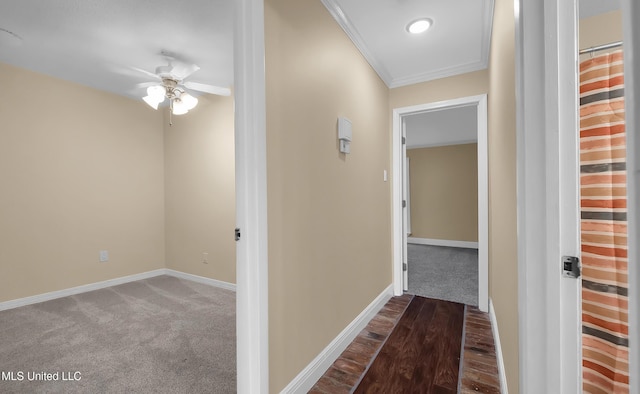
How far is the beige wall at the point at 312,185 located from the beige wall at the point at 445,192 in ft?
14.4

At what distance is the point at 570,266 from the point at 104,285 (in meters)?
4.35

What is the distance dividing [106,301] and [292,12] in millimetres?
3329

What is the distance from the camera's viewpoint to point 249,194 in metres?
1.23

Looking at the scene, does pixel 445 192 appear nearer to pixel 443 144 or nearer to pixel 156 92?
pixel 443 144

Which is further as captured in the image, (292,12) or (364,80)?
(364,80)

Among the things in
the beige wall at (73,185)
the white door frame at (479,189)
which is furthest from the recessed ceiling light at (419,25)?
the beige wall at (73,185)

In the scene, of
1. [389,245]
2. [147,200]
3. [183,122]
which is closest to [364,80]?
[389,245]

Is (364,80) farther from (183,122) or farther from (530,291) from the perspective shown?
(183,122)

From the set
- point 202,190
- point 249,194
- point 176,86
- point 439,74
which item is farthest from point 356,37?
point 202,190

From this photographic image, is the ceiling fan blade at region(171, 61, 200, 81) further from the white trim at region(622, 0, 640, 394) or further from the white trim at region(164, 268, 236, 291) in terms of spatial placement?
the white trim at region(622, 0, 640, 394)

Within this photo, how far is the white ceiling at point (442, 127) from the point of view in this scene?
4121 mm

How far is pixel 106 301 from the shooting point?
2900 mm

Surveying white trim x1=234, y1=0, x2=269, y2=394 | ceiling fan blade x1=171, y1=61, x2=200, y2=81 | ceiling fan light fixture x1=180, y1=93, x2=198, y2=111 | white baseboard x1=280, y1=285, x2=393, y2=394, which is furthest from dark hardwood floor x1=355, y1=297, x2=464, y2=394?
ceiling fan blade x1=171, y1=61, x2=200, y2=81

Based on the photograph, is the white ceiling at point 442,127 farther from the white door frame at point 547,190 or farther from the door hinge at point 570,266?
the door hinge at point 570,266
